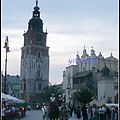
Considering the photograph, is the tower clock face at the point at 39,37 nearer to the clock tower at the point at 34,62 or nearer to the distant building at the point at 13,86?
the clock tower at the point at 34,62

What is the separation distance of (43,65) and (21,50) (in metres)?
8.69

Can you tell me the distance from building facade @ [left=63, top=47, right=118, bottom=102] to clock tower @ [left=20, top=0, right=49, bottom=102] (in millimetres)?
22084

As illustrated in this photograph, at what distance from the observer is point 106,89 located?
37.5 metres

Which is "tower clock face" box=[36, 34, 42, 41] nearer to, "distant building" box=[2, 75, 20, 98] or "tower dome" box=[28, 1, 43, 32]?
"tower dome" box=[28, 1, 43, 32]

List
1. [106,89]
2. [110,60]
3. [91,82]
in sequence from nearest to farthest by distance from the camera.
Result: [106,89] → [91,82] → [110,60]

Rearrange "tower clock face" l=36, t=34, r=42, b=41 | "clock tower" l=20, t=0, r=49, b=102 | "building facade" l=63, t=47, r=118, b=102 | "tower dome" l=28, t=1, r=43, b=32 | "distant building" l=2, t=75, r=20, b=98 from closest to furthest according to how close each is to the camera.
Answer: "building facade" l=63, t=47, r=118, b=102 < "clock tower" l=20, t=0, r=49, b=102 < "tower clock face" l=36, t=34, r=42, b=41 < "tower dome" l=28, t=1, r=43, b=32 < "distant building" l=2, t=75, r=20, b=98

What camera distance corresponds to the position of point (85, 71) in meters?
58.2

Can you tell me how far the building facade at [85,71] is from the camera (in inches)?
2157

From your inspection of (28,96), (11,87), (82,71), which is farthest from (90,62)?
(11,87)

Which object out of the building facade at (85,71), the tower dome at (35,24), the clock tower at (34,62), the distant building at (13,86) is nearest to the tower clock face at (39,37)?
the clock tower at (34,62)

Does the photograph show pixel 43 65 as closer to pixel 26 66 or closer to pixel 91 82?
pixel 26 66

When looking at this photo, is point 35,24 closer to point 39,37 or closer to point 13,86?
point 39,37

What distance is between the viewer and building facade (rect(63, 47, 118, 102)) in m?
54.8

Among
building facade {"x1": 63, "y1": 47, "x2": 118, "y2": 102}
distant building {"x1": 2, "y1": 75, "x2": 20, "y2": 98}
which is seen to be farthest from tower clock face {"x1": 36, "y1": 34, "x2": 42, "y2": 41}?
building facade {"x1": 63, "y1": 47, "x2": 118, "y2": 102}
